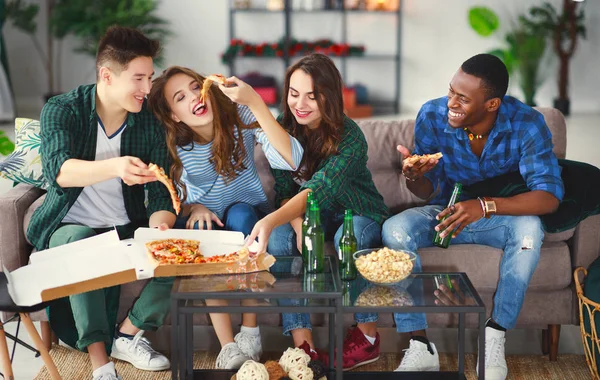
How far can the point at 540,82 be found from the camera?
7742 mm

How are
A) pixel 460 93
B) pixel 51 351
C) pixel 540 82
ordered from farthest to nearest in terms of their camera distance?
pixel 540 82 → pixel 51 351 → pixel 460 93

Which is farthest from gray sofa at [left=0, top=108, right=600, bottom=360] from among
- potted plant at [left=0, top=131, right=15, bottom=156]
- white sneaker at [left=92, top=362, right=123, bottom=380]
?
potted plant at [left=0, top=131, right=15, bottom=156]

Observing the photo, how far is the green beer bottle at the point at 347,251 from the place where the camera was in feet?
7.09

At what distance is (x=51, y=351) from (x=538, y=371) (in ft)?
5.67

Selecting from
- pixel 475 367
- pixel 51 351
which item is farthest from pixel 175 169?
pixel 475 367

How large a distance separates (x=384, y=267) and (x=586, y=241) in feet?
3.07

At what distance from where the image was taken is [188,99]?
2484 mm

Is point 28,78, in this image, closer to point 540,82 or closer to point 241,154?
point 540,82

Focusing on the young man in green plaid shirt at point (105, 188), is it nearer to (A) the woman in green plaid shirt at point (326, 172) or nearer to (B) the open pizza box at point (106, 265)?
(B) the open pizza box at point (106, 265)

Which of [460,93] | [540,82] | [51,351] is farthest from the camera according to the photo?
[540,82]

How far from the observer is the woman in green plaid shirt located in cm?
243

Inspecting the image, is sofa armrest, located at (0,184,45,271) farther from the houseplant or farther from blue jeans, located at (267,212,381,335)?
the houseplant

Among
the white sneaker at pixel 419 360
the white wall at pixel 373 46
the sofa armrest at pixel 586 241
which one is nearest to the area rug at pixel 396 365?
the white sneaker at pixel 419 360

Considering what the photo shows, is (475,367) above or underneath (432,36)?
underneath
